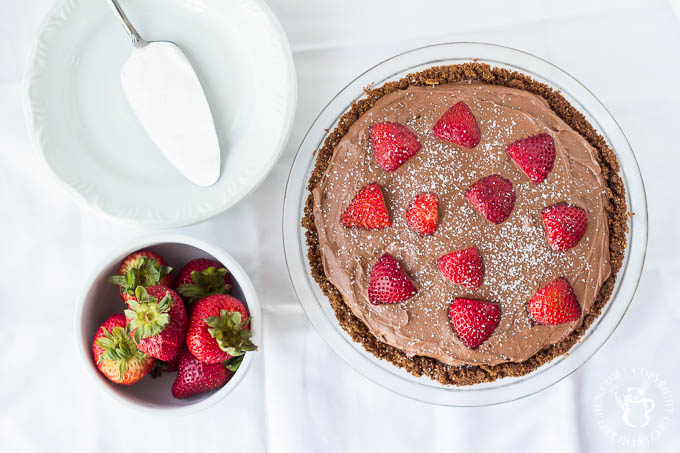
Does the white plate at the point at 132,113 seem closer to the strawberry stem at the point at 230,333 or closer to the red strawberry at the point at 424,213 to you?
the strawberry stem at the point at 230,333

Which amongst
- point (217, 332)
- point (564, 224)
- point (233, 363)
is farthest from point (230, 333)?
point (564, 224)

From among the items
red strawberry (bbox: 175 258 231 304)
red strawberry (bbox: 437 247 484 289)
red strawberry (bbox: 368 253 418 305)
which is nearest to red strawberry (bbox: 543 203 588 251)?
red strawberry (bbox: 437 247 484 289)

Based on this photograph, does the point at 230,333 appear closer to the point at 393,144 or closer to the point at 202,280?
the point at 202,280

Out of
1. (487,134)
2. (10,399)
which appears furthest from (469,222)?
(10,399)

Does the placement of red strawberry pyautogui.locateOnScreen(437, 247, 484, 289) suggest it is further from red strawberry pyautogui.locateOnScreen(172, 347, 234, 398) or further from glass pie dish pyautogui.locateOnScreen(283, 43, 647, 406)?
red strawberry pyautogui.locateOnScreen(172, 347, 234, 398)

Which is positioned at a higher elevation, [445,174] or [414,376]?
[445,174]

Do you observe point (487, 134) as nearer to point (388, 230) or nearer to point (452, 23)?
point (388, 230)

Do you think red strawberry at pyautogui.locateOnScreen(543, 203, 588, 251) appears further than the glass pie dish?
No
